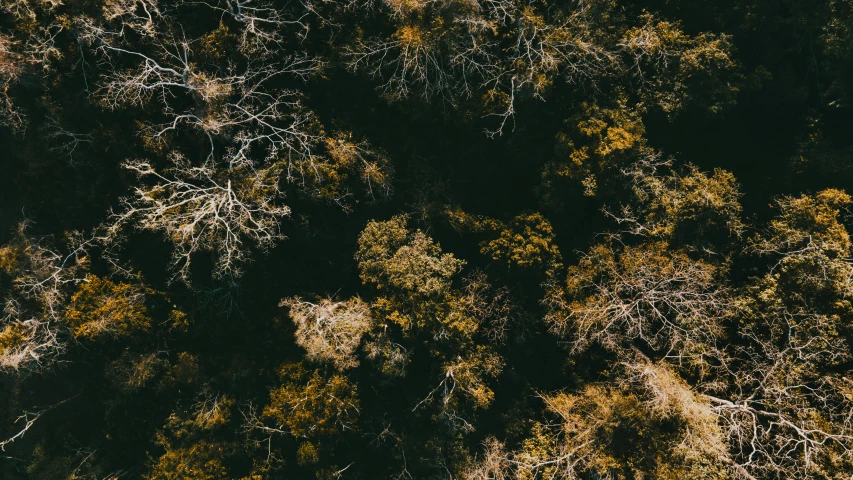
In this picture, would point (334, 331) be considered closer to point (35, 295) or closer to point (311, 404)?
point (311, 404)

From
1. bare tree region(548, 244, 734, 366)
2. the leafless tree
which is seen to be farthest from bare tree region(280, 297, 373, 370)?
the leafless tree

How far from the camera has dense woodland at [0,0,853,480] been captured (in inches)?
668

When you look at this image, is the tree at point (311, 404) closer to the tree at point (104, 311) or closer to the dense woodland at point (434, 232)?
the dense woodland at point (434, 232)

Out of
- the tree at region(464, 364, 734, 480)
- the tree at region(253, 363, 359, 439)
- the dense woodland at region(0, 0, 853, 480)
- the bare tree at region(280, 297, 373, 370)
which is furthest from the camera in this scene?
the tree at region(253, 363, 359, 439)

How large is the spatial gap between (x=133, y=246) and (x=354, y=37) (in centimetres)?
1191

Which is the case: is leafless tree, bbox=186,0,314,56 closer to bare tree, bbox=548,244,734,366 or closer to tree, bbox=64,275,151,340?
tree, bbox=64,275,151,340

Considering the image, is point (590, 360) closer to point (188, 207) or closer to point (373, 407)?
point (373, 407)

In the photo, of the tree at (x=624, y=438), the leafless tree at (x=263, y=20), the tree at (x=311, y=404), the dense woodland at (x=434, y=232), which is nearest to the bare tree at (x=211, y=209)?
the dense woodland at (x=434, y=232)

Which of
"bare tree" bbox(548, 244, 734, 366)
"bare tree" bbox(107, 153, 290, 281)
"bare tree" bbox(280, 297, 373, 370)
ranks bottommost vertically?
"bare tree" bbox(280, 297, 373, 370)

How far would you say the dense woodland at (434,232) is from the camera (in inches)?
668

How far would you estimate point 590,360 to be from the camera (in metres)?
19.0

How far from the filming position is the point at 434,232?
19531mm

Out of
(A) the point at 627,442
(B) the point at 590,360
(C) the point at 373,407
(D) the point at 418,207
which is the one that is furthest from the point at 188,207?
(A) the point at 627,442

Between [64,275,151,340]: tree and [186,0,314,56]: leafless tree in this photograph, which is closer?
[186,0,314,56]: leafless tree
